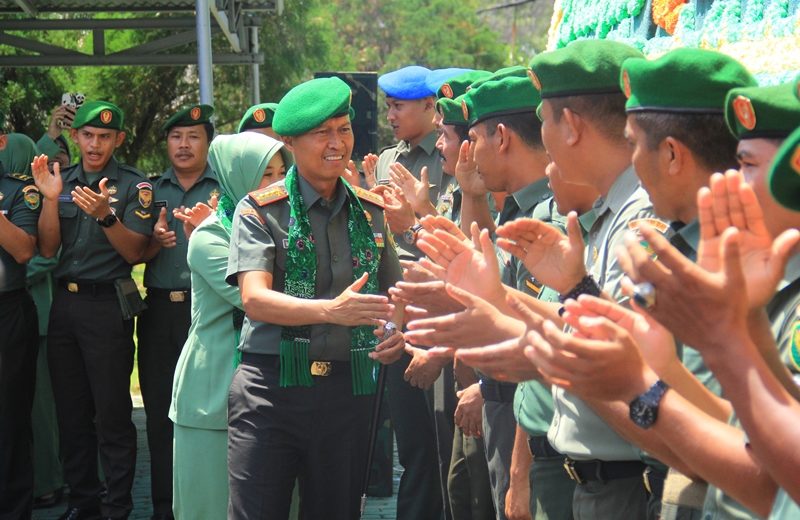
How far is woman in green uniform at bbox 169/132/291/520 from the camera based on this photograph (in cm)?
433

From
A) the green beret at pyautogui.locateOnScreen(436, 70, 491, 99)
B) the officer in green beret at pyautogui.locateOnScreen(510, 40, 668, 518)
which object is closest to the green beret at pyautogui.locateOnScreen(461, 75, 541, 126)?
the officer in green beret at pyautogui.locateOnScreen(510, 40, 668, 518)

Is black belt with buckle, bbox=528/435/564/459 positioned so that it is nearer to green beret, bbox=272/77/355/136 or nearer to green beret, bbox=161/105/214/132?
green beret, bbox=272/77/355/136

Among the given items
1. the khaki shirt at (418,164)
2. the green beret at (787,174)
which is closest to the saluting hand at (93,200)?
the khaki shirt at (418,164)

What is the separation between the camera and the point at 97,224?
590 cm

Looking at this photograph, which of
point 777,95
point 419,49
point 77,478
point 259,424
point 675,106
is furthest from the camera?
point 419,49

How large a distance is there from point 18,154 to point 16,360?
54.2 inches

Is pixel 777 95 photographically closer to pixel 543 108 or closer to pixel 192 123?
pixel 543 108

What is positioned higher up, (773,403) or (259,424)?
(773,403)

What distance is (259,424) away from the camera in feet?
12.7

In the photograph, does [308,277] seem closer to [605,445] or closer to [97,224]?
[605,445]

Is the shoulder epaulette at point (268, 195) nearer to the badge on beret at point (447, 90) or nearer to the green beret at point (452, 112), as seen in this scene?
the green beret at point (452, 112)

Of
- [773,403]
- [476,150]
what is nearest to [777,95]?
[773,403]

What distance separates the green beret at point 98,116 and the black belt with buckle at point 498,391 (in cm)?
329

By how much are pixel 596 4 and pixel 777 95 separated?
2.57m
